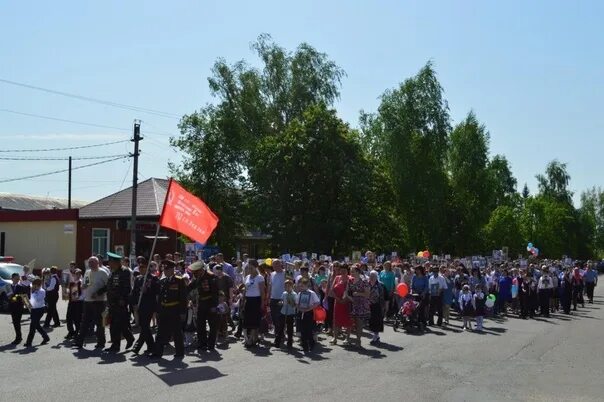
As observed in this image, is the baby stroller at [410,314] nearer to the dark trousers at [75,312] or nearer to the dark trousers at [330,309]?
the dark trousers at [330,309]

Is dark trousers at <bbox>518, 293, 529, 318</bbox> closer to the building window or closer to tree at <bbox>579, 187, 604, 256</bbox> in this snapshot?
the building window

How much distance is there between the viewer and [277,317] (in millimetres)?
15734

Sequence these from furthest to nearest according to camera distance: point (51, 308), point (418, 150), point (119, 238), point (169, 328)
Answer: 1. point (418, 150)
2. point (119, 238)
3. point (51, 308)
4. point (169, 328)

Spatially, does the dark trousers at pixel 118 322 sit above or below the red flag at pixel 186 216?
below

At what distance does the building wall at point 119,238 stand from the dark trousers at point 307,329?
30.4m

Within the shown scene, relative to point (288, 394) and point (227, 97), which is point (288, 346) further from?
point (227, 97)

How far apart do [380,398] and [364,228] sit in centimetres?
3303

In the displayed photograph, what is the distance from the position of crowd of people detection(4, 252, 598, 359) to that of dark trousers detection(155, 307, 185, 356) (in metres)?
0.02

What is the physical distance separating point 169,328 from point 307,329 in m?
2.86

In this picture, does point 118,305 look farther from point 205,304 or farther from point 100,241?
point 100,241

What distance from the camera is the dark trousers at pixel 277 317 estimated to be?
15.5m

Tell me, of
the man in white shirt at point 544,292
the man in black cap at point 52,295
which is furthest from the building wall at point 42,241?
the man in white shirt at point 544,292

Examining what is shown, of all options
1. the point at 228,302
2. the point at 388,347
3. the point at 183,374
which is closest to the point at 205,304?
the point at 228,302

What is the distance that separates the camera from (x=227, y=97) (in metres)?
51.5
